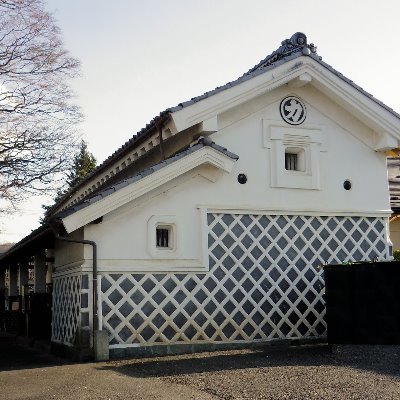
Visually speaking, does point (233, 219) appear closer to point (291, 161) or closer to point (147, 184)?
point (147, 184)

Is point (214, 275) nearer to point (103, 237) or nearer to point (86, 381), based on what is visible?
point (103, 237)

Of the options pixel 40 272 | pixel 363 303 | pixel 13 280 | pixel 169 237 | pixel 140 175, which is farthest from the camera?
pixel 13 280

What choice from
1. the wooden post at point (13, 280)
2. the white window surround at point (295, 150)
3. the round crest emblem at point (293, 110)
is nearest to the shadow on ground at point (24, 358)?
the wooden post at point (13, 280)

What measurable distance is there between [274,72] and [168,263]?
4678mm

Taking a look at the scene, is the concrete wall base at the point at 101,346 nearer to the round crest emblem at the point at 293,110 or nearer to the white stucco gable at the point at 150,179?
the white stucco gable at the point at 150,179

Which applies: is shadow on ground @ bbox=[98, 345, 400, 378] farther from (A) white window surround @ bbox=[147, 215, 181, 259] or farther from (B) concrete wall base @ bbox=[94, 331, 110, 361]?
(A) white window surround @ bbox=[147, 215, 181, 259]

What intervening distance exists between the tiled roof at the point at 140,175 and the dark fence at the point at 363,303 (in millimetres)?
3222

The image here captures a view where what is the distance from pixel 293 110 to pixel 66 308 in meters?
6.56

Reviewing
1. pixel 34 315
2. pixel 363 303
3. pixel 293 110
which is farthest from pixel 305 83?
pixel 34 315

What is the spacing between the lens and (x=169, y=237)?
11.7m

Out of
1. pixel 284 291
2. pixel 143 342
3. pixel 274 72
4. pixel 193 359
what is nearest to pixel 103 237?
pixel 143 342

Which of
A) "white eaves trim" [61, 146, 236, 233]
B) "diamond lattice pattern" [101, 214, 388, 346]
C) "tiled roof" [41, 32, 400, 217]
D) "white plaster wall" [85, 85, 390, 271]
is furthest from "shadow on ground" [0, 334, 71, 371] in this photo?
"tiled roof" [41, 32, 400, 217]

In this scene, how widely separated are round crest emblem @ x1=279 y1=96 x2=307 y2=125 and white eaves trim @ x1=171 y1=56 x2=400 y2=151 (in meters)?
0.40

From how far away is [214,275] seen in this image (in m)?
11.8
